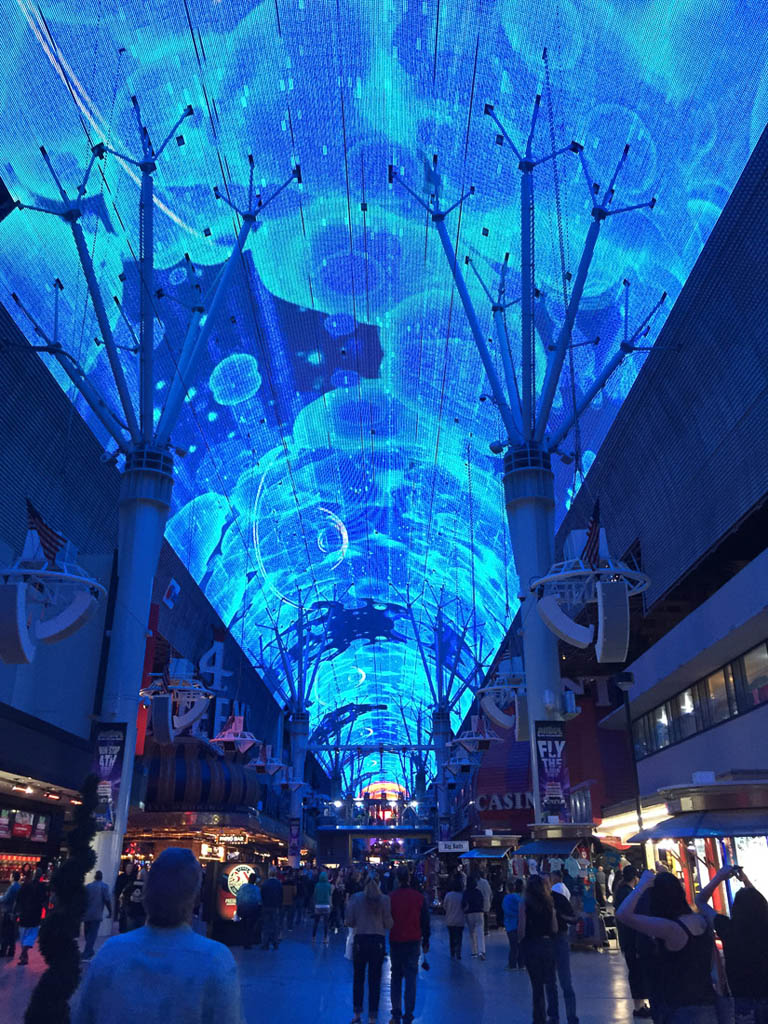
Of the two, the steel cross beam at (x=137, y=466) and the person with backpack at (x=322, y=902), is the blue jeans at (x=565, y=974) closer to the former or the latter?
the person with backpack at (x=322, y=902)

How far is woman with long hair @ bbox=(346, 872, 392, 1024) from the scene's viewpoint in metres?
9.41

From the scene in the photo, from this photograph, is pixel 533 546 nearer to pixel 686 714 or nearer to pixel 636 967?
pixel 686 714

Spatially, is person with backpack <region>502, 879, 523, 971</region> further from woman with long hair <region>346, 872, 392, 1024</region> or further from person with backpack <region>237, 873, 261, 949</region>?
woman with long hair <region>346, 872, 392, 1024</region>

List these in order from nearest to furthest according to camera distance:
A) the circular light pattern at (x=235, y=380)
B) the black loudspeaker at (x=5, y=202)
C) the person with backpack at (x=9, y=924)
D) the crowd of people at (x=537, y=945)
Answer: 1. the crowd of people at (x=537, y=945)
2. the person with backpack at (x=9, y=924)
3. the black loudspeaker at (x=5, y=202)
4. the circular light pattern at (x=235, y=380)

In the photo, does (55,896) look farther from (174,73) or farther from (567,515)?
(567,515)

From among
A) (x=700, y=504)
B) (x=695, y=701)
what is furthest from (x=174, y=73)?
(x=695, y=701)

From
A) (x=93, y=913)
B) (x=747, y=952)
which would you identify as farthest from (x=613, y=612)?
(x=747, y=952)

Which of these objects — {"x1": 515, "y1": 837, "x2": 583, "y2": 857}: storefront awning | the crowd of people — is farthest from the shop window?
the crowd of people

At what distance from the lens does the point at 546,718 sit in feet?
76.8

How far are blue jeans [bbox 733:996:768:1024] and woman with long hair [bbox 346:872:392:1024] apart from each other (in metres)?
4.64

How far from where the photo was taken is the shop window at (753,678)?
66.0ft

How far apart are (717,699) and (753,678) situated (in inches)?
116

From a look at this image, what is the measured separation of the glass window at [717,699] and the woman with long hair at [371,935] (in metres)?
15.7

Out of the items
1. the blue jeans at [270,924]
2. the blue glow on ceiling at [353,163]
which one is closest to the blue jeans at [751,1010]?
the blue jeans at [270,924]
